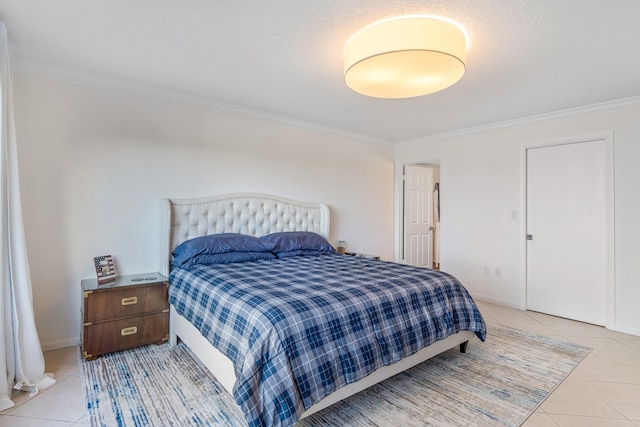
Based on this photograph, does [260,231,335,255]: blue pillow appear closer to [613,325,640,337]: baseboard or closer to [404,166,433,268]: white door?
[404,166,433,268]: white door

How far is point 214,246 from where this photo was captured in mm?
3137

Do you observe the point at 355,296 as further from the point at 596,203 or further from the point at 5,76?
the point at 596,203

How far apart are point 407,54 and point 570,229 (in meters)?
3.22

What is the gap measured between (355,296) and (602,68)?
2.73 metres

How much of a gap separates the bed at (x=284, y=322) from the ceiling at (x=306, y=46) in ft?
4.23

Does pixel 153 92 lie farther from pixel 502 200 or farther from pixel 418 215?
pixel 418 215

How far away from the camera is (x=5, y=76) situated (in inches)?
82.2

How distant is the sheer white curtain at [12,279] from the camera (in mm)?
2049

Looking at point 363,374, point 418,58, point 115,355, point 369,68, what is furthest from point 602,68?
point 115,355

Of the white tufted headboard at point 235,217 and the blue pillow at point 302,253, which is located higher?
the white tufted headboard at point 235,217

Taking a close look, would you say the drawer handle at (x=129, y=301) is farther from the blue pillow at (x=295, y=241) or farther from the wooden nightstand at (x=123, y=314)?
the blue pillow at (x=295, y=241)

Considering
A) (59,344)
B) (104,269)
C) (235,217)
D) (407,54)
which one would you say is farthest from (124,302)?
(407,54)

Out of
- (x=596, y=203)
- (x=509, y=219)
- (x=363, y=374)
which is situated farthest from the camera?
(x=509, y=219)

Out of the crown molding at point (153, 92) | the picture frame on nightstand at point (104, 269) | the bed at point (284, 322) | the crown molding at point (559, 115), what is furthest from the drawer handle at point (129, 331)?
Answer: the crown molding at point (559, 115)
